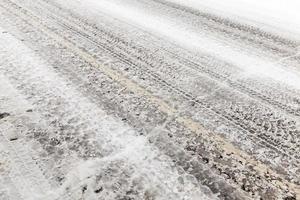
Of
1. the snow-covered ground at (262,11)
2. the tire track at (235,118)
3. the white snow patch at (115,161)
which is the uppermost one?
the snow-covered ground at (262,11)

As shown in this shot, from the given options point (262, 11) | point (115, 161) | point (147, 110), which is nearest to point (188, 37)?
point (147, 110)

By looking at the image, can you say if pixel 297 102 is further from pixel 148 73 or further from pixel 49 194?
pixel 49 194

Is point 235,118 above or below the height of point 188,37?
below

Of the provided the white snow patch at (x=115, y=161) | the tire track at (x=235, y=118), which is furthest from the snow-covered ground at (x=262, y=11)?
the white snow patch at (x=115, y=161)

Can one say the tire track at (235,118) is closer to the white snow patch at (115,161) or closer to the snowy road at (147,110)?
the snowy road at (147,110)

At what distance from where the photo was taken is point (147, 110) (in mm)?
4504

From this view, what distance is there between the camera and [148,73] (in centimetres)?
541

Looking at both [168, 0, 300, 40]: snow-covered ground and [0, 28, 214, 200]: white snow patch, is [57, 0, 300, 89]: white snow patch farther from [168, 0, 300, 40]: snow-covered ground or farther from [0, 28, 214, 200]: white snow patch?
[0, 28, 214, 200]: white snow patch

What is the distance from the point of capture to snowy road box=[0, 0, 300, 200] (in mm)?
3383

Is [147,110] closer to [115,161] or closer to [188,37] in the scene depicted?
[115,161]

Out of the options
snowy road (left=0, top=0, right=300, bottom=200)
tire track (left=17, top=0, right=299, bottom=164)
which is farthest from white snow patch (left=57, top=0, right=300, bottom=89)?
tire track (left=17, top=0, right=299, bottom=164)

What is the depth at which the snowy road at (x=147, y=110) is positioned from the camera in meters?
3.38

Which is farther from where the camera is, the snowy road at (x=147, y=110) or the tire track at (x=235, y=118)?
the tire track at (x=235, y=118)

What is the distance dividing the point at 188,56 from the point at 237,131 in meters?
2.29
